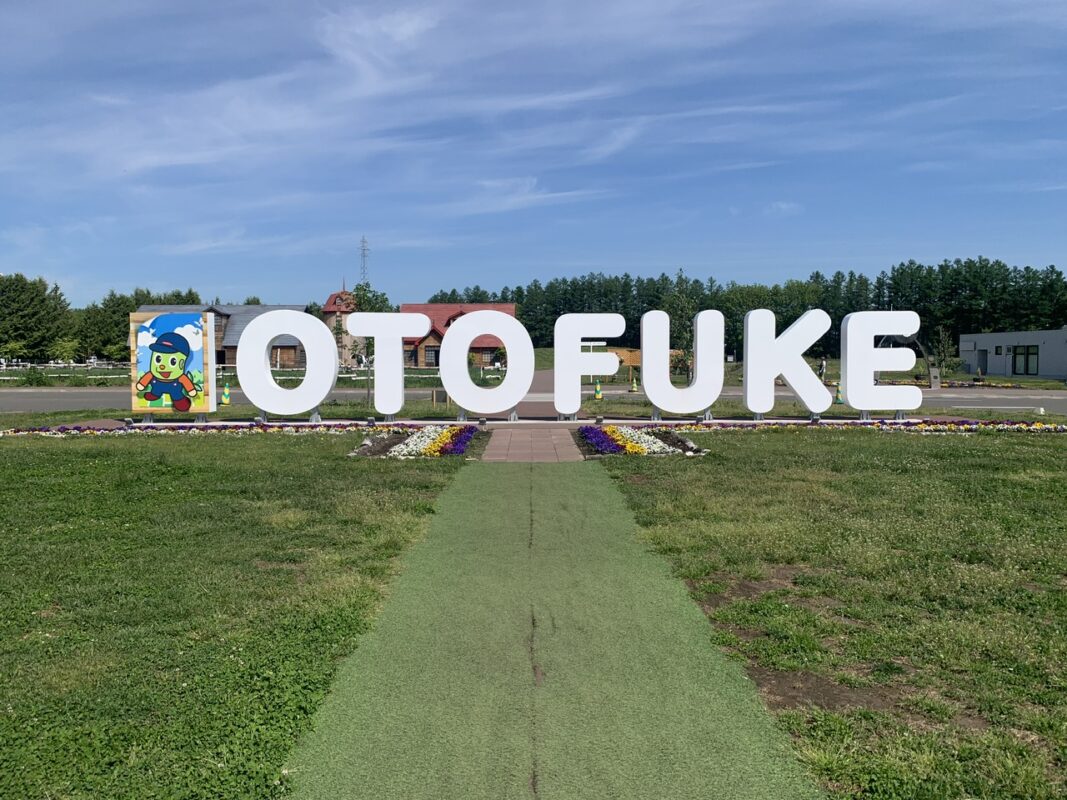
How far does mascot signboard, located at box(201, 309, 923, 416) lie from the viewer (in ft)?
75.7

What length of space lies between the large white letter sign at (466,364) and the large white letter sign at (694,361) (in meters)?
3.42

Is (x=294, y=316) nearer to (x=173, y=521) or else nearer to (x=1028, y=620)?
(x=173, y=521)

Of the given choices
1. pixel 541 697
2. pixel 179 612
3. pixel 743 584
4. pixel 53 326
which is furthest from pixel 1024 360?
pixel 53 326

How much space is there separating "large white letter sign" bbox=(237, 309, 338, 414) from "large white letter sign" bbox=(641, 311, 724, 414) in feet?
29.5

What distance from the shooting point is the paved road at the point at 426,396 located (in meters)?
34.2

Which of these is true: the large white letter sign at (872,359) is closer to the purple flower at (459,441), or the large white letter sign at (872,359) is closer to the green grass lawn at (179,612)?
→ the purple flower at (459,441)

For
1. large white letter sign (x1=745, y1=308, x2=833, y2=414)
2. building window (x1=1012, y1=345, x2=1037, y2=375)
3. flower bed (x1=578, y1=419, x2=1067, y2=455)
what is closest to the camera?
flower bed (x1=578, y1=419, x2=1067, y2=455)

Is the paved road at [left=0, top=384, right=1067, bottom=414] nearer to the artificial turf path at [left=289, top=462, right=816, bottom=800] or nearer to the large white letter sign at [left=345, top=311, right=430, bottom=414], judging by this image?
the large white letter sign at [left=345, top=311, right=430, bottom=414]

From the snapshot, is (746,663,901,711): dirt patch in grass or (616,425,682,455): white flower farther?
(616,425,682,455): white flower

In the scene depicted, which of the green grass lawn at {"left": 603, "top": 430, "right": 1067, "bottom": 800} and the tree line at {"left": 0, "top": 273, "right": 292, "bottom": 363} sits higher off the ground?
the tree line at {"left": 0, "top": 273, "right": 292, "bottom": 363}

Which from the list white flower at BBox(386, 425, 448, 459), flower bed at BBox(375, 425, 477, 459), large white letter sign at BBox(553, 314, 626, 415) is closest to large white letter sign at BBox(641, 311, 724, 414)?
large white letter sign at BBox(553, 314, 626, 415)

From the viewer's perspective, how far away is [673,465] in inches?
651

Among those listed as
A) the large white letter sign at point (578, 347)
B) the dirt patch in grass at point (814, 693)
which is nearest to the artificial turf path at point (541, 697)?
the dirt patch in grass at point (814, 693)

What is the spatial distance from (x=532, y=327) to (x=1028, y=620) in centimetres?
11277
